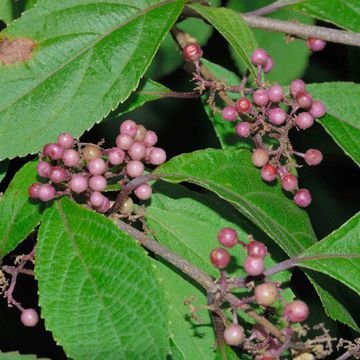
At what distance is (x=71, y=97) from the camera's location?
91.5 inches

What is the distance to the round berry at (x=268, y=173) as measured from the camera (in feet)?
7.77

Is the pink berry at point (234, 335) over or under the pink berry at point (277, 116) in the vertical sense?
under

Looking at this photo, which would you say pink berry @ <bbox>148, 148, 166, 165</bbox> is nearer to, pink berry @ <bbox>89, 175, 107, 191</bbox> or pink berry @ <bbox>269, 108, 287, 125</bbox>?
pink berry @ <bbox>89, 175, 107, 191</bbox>

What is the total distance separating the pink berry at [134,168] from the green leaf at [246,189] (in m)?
0.05

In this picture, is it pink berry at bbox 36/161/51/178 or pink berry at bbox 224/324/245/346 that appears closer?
pink berry at bbox 224/324/245/346

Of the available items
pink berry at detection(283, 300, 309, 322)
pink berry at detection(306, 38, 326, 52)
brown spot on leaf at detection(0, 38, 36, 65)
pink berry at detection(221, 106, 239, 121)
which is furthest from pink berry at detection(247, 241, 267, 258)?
pink berry at detection(306, 38, 326, 52)

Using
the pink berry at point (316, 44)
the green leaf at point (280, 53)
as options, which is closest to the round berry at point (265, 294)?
the pink berry at point (316, 44)

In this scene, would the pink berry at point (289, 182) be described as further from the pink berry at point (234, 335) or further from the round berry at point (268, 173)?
the pink berry at point (234, 335)

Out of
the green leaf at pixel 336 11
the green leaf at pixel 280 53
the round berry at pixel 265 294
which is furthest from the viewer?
the green leaf at pixel 280 53

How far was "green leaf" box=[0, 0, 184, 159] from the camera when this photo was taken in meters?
2.29

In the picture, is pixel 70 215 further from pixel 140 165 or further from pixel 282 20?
pixel 282 20

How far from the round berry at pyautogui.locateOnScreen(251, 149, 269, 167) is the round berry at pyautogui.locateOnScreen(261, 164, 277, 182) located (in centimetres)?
2

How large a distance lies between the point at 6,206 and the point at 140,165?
0.41m

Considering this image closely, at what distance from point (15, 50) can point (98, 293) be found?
77cm
